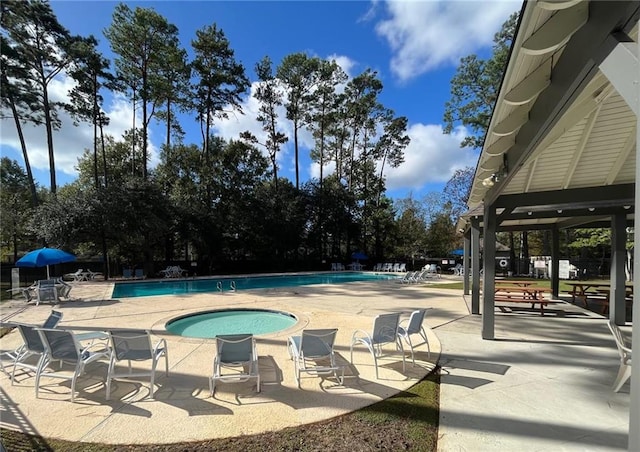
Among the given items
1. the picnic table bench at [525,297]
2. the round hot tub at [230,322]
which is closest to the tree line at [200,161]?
the round hot tub at [230,322]

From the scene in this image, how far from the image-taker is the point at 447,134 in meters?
26.2

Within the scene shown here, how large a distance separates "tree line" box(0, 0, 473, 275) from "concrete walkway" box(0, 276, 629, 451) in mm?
16848

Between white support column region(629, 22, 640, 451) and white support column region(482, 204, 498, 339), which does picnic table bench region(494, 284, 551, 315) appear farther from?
white support column region(629, 22, 640, 451)

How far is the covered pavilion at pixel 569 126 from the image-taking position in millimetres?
1804

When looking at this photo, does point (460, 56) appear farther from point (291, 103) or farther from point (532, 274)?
point (532, 274)

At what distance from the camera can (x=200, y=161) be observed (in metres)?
27.1

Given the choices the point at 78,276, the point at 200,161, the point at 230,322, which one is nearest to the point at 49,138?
the point at 78,276

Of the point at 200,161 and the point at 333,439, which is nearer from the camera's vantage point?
the point at 333,439

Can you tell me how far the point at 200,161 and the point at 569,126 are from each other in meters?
26.8

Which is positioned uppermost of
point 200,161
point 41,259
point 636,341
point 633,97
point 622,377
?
point 200,161

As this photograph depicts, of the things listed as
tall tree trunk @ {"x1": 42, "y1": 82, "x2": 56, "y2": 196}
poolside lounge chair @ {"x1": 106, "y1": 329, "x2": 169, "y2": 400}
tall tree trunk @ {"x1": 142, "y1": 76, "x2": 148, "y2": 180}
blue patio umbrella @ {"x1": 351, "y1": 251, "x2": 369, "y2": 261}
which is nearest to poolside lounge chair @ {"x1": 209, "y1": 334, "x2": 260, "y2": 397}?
poolside lounge chair @ {"x1": 106, "y1": 329, "x2": 169, "y2": 400}

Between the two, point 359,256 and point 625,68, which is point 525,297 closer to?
point 625,68

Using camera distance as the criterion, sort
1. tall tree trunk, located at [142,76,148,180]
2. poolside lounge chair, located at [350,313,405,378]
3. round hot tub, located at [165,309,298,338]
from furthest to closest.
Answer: tall tree trunk, located at [142,76,148,180]
round hot tub, located at [165,309,298,338]
poolside lounge chair, located at [350,313,405,378]

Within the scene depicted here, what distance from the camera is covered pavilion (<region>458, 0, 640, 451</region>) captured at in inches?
71.0
